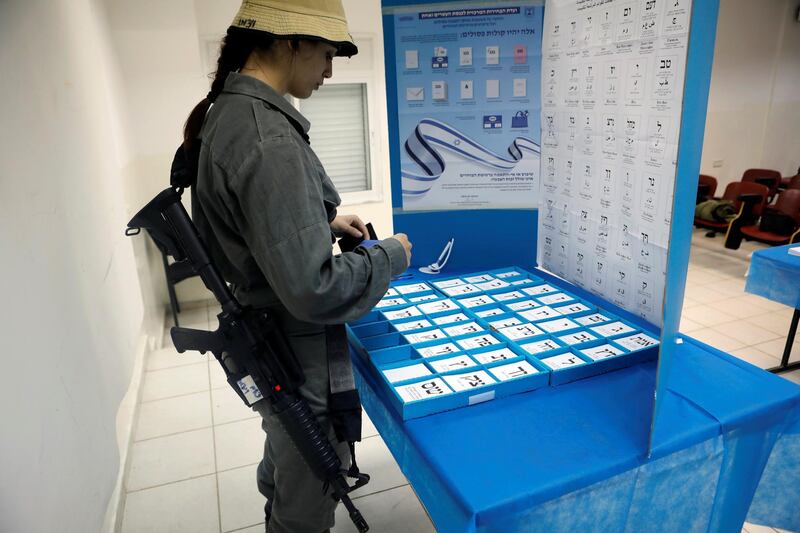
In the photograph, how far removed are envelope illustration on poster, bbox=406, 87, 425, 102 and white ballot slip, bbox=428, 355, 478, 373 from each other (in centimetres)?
108

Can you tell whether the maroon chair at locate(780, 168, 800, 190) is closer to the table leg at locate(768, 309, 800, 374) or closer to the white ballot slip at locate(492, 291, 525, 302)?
the table leg at locate(768, 309, 800, 374)

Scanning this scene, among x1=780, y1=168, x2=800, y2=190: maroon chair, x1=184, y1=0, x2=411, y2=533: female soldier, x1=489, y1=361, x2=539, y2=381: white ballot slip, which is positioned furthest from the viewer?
x1=780, y1=168, x2=800, y2=190: maroon chair

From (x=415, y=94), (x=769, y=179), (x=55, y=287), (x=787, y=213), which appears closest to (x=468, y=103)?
(x=415, y=94)

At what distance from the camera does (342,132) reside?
17.3 feet

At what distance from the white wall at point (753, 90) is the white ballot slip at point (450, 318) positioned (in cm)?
745

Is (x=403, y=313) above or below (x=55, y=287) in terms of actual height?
below

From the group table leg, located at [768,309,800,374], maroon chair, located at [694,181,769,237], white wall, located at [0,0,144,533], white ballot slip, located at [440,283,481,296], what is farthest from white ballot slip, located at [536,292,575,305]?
maroon chair, located at [694,181,769,237]

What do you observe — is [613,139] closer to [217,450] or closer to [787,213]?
[217,450]

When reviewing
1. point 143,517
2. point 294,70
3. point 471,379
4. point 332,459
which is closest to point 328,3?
point 294,70

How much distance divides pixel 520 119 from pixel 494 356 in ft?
3.33

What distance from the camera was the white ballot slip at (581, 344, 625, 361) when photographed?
1396 mm

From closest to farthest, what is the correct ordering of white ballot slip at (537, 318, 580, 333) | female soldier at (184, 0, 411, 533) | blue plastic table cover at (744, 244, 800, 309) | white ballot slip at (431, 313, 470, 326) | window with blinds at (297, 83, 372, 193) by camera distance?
female soldier at (184, 0, 411, 533), white ballot slip at (537, 318, 580, 333), white ballot slip at (431, 313, 470, 326), blue plastic table cover at (744, 244, 800, 309), window with blinds at (297, 83, 372, 193)

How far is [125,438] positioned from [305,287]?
2170mm

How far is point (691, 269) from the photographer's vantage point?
17.7ft
